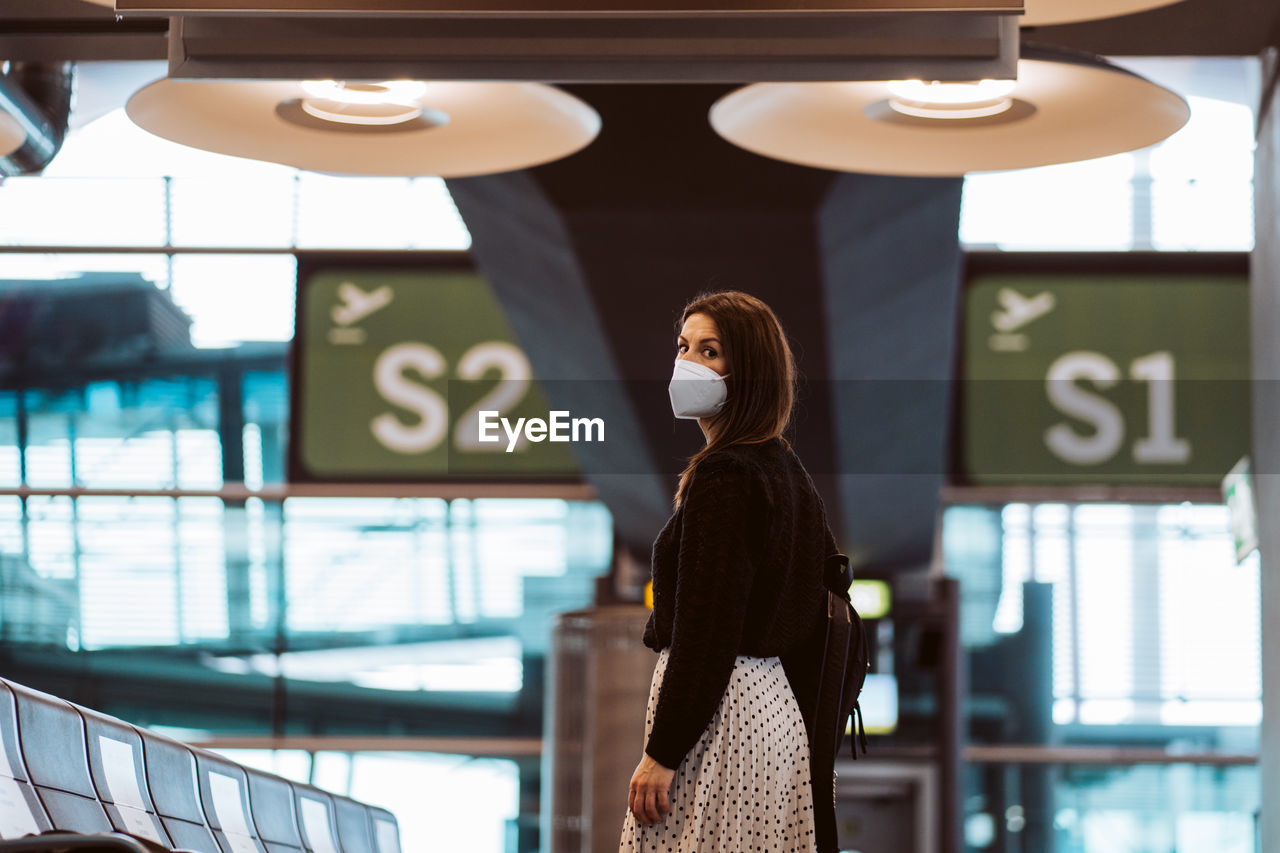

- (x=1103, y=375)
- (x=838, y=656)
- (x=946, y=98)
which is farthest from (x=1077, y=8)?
(x=1103, y=375)

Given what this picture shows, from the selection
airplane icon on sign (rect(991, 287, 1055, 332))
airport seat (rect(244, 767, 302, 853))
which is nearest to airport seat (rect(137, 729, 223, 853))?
airport seat (rect(244, 767, 302, 853))

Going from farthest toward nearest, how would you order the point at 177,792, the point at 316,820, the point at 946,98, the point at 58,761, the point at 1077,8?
the point at 316,820 < the point at 946,98 < the point at 177,792 < the point at 1077,8 < the point at 58,761

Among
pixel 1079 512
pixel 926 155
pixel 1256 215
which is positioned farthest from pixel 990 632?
pixel 926 155

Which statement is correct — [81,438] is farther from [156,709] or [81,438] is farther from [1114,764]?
[1114,764]

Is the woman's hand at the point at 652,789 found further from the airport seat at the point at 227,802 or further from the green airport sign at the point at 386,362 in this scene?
the green airport sign at the point at 386,362

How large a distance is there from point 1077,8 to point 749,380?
3.97 ft

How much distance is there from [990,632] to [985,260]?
2188 millimetres

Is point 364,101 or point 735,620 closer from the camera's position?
point 735,620

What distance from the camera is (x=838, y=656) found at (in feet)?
8.56

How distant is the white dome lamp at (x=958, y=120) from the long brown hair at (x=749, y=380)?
1.12 m

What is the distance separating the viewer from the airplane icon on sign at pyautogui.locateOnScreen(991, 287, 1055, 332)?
8.96 m

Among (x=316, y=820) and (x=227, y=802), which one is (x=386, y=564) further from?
(x=227, y=802)

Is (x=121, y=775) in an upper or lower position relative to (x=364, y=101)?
lower

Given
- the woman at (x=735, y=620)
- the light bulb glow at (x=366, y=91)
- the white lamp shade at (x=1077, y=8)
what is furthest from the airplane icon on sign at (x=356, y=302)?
the woman at (x=735, y=620)
